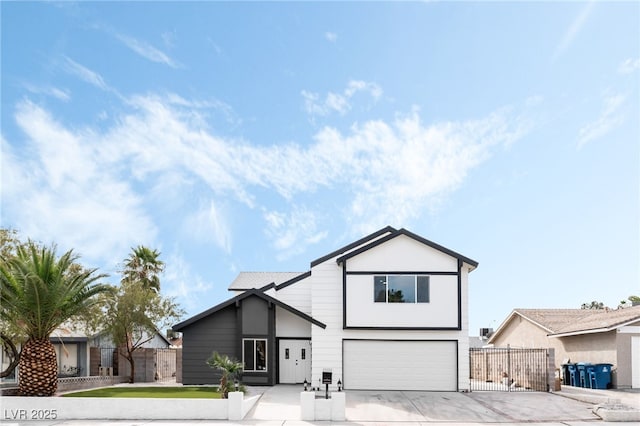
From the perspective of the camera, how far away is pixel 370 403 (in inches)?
794

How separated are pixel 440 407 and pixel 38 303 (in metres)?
13.2

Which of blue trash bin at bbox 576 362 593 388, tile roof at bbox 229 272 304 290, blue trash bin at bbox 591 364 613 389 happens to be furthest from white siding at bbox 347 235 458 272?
tile roof at bbox 229 272 304 290

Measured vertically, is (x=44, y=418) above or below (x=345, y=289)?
below

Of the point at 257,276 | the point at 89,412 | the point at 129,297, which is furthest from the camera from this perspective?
the point at 257,276

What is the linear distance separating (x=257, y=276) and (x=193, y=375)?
13.6 m

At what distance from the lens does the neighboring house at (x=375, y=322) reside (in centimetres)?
2441

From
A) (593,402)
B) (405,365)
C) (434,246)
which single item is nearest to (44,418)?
(405,365)

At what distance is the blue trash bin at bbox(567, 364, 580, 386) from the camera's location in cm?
2655

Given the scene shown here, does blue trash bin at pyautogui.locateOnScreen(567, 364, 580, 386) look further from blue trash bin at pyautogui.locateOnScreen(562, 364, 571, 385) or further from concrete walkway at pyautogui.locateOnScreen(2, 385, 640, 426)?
concrete walkway at pyautogui.locateOnScreen(2, 385, 640, 426)

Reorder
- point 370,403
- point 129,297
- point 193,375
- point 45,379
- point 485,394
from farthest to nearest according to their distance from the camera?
point 129,297 < point 193,375 < point 485,394 < point 370,403 < point 45,379

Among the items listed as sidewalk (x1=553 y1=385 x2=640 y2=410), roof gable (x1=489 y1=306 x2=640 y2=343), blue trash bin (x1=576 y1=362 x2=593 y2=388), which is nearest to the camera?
sidewalk (x1=553 y1=385 x2=640 y2=410)

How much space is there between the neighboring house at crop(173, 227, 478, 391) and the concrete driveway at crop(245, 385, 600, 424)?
1294 mm

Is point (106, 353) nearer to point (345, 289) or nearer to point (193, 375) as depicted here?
point (193, 375)

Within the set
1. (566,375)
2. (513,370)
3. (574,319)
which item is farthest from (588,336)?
(574,319)
